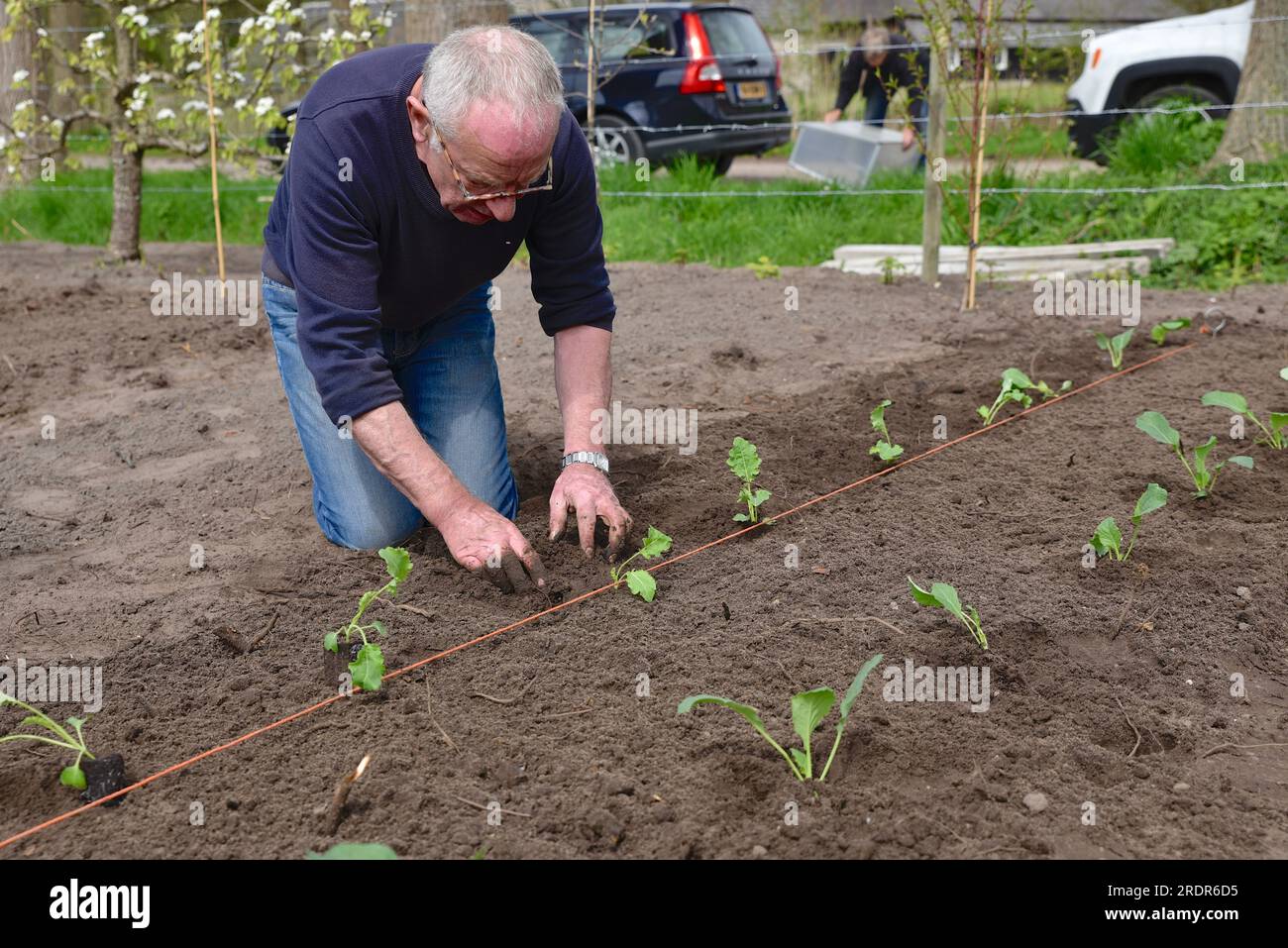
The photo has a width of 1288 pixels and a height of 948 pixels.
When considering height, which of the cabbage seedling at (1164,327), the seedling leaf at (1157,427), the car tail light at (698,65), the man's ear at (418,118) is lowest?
the seedling leaf at (1157,427)

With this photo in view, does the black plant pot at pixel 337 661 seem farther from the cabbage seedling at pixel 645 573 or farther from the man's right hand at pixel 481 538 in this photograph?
the cabbage seedling at pixel 645 573

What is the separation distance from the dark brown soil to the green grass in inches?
82.9

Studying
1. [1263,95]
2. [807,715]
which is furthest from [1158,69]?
[807,715]

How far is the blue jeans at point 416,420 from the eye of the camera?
3.29 metres

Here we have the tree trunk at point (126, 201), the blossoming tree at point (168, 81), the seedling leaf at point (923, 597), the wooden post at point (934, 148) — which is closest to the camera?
the seedling leaf at point (923, 597)

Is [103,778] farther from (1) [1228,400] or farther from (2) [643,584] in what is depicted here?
(1) [1228,400]

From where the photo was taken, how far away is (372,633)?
2658 mm

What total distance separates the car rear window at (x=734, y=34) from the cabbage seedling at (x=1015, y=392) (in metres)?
6.56

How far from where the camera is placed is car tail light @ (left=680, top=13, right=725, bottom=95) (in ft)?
31.8

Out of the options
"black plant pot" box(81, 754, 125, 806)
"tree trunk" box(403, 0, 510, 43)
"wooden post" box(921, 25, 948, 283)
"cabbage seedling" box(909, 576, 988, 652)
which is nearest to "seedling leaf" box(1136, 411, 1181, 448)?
"cabbage seedling" box(909, 576, 988, 652)

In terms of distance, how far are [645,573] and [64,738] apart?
127 centimetres

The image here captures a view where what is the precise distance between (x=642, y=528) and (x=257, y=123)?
450cm

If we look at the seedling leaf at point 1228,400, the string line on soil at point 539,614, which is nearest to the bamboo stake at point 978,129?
the string line on soil at point 539,614
